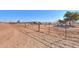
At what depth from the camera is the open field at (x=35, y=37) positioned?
133 inches

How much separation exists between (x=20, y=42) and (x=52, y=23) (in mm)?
615

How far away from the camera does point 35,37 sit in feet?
11.3

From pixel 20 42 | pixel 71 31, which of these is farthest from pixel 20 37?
pixel 71 31

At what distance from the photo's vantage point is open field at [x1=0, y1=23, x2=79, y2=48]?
3.37 meters
